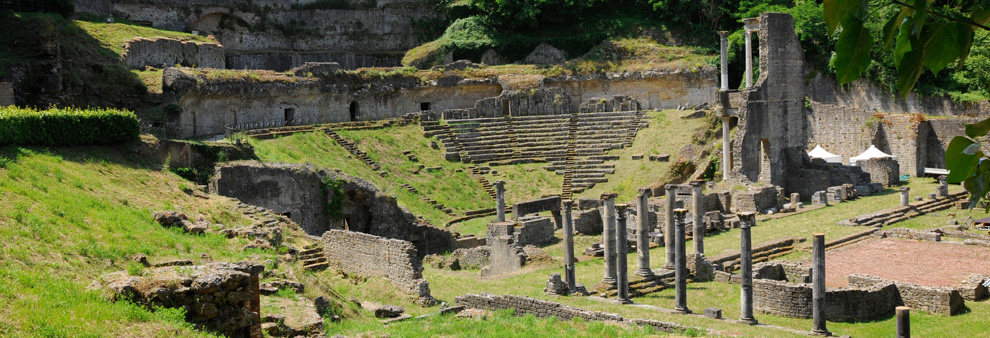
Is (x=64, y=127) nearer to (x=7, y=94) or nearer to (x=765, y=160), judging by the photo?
(x=7, y=94)

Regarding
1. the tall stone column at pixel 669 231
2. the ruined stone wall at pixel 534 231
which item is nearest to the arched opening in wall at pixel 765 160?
the ruined stone wall at pixel 534 231

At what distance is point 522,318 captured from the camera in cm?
1711

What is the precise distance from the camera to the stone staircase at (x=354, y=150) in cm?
3728

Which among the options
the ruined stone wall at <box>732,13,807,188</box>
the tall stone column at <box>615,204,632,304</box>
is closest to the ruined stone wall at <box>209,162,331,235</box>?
the tall stone column at <box>615,204,632,304</box>

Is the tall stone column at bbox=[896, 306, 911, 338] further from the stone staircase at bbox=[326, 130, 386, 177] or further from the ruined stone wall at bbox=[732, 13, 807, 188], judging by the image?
the stone staircase at bbox=[326, 130, 386, 177]

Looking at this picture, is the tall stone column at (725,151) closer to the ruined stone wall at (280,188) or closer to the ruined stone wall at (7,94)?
the ruined stone wall at (280,188)

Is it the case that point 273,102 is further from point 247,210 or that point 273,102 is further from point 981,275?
point 981,275

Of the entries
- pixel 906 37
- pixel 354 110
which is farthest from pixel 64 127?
pixel 354 110

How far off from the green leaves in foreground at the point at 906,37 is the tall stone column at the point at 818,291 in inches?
581

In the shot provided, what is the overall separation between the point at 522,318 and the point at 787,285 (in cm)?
611

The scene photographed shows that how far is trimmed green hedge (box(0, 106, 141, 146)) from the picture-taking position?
20497 mm

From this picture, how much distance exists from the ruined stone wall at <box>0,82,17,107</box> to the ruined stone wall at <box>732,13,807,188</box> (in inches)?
1025

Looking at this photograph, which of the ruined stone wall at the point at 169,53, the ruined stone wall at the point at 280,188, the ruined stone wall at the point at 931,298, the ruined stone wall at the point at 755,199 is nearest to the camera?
the ruined stone wall at the point at 931,298

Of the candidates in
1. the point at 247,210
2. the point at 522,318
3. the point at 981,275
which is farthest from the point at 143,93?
the point at 981,275
